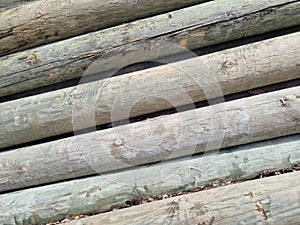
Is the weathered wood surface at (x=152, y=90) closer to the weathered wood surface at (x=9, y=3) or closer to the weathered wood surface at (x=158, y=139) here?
the weathered wood surface at (x=158, y=139)

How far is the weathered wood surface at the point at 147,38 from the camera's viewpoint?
1.98 meters

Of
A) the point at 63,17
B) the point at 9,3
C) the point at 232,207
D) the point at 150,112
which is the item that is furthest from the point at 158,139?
the point at 9,3

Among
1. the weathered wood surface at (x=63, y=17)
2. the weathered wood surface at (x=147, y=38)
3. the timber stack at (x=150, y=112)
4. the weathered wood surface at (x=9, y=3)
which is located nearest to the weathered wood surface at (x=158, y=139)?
the timber stack at (x=150, y=112)

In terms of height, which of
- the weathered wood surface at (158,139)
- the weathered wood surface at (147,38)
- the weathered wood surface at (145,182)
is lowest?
the weathered wood surface at (145,182)

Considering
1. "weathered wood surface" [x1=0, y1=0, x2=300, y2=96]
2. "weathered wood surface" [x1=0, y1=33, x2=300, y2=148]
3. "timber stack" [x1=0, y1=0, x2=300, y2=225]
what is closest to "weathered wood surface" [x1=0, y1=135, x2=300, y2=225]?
"timber stack" [x1=0, y1=0, x2=300, y2=225]

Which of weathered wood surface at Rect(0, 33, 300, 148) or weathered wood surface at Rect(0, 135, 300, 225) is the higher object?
weathered wood surface at Rect(0, 33, 300, 148)

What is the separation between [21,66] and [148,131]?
86 centimetres

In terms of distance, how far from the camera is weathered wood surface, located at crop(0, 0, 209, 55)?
6.97ft

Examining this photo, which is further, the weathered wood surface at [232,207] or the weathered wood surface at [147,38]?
the weathered wood surface at [147,38]

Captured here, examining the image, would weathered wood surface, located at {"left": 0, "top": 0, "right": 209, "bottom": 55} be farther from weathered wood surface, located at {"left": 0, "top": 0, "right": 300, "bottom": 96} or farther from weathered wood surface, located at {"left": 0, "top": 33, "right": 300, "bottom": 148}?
weathered wood surface, located at {"left": 0, "top": 33, "right": 300, "bottom": 148}

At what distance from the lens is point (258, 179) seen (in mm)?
1673

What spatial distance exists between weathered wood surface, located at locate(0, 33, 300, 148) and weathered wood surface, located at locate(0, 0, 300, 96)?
112mm

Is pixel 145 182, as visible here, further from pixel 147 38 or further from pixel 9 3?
pixel 9 3

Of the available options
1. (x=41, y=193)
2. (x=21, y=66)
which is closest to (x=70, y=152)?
(x=41, y=193)
